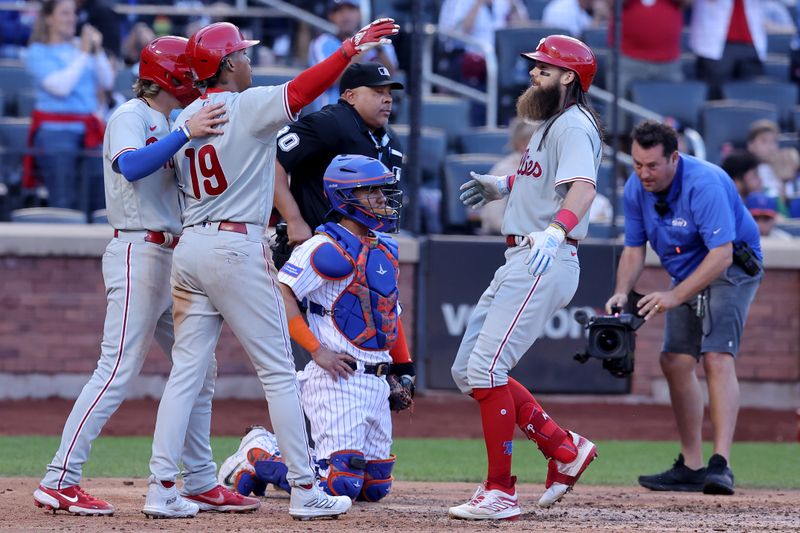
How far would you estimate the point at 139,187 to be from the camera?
5398mm

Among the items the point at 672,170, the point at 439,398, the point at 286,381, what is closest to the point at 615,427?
the point at 439,398

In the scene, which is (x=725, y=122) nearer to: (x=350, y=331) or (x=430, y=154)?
(x=430, y=154)

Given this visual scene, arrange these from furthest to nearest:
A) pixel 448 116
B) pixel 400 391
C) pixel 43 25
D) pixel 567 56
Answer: pixel 448 116 → pixel 43 25 → pixel 400 391 → pixel 567 56

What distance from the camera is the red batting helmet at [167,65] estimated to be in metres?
5.45

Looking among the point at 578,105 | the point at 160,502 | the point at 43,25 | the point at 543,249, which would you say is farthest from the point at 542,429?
the point at 43,25

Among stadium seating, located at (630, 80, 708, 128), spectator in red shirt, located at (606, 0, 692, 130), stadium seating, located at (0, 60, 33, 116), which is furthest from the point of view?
stadium seating, located at (630, 80, 708, 128)

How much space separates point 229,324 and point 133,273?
496 mm

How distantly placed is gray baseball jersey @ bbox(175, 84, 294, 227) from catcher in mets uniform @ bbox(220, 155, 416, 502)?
0.48 metres

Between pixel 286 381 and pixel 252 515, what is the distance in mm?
622

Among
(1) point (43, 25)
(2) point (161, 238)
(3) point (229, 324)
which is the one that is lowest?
(3) point (229, 324)

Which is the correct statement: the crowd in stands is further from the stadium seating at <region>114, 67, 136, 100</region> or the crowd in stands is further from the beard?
the beard

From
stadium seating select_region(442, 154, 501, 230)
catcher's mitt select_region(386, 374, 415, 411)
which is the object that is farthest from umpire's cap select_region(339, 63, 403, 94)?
stadium seating select_region(442, 154, 501, 230)

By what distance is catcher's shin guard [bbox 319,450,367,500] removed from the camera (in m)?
5.68

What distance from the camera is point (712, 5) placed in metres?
12.8
